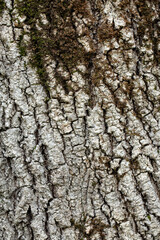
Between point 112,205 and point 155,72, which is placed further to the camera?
point 155,72

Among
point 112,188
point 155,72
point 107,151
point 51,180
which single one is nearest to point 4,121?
point 51,180

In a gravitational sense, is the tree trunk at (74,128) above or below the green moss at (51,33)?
below

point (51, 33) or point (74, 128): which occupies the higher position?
point (51, 33)

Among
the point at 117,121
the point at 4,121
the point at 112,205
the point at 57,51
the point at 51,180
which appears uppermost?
the point at 57,51

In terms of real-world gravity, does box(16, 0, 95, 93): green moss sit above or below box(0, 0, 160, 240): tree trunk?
above

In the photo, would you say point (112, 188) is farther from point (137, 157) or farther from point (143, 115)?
point (143, 115)

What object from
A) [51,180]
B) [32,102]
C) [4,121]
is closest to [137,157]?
[51,180]

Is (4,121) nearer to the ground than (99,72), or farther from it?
nearer to the ground
